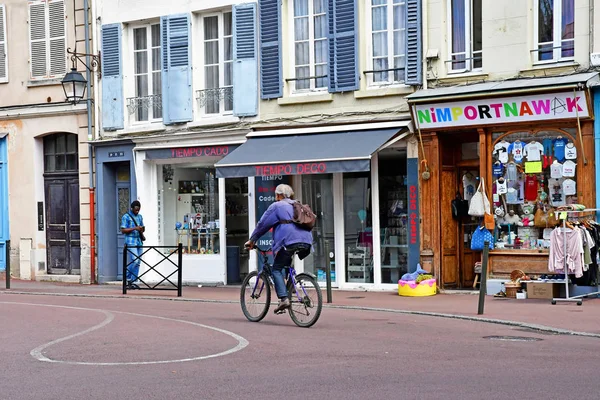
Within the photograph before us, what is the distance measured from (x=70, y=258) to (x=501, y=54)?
11797 millimetres

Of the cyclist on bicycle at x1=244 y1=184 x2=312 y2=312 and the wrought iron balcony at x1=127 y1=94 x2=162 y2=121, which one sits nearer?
the cyclist on bicycle at x1=244 y1=184 x2=312 y2=312

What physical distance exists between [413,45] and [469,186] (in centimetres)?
277

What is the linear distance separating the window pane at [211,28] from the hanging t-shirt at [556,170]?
812 cm

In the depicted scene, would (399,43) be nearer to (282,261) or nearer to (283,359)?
(282,261)

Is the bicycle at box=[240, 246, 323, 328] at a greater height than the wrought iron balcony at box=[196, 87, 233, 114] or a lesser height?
lesser

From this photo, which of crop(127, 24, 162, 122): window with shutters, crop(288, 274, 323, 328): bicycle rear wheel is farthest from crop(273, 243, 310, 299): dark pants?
crop(127, 24, 162, 122): window with shutters

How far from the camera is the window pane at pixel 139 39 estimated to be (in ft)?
78.5

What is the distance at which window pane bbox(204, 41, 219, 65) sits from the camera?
22.8 meters

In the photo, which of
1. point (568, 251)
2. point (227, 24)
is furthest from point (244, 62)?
point (568, 251)

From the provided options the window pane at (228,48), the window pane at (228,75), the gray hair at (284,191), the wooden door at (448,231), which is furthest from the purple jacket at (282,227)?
the window pane at (228,48)

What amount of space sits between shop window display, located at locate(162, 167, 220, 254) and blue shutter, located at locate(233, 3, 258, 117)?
193cm

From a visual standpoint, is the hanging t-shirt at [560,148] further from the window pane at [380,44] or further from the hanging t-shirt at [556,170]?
the window pane at [380,44]

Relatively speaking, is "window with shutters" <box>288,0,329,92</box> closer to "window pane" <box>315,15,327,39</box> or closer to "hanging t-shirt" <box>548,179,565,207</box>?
"window pane" <box>315,15,327,39</box>

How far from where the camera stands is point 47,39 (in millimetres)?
25000
